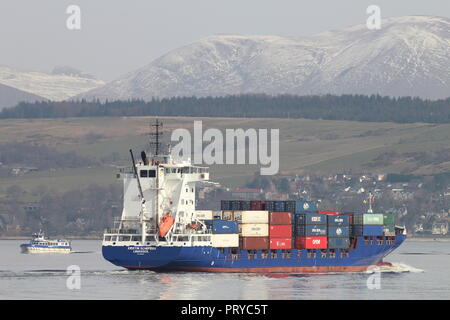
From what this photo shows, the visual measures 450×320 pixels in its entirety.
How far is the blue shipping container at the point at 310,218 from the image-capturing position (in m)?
134

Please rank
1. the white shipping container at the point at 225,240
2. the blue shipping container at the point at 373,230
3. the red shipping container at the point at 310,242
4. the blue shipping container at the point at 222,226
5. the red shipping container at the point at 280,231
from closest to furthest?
1. the white shipping container at the point at 225,240
2. the blue shipping container at the point at 222,226
3. the red shipping container at the point at 280,231
4. the red shipping container at the point at 310,242
5. the blue shipping container at the point at 373,230

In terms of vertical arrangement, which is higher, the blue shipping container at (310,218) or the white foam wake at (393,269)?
the blue shipping container at (310,218)

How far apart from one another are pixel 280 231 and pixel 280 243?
1.28 m

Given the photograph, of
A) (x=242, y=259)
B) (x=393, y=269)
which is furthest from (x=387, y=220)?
(x=242, y=259)

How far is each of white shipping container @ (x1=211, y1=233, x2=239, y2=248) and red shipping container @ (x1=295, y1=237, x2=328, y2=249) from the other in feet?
34.9

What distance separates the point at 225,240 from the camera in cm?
12544

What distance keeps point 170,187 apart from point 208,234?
6428 millimetres

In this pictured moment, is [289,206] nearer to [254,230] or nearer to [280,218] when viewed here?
[280,218]

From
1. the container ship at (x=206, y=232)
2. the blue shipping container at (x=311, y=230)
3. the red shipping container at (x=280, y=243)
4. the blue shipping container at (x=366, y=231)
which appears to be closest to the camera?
the container ship at (x=206, y=232)

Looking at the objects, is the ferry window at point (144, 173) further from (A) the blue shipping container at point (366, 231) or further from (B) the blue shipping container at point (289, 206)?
(A) the blue shipping container at point (366, 231)

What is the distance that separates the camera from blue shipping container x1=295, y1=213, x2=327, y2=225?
134250mm

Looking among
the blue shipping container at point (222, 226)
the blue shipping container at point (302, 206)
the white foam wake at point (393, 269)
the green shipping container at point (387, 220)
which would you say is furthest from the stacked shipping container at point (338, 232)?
the blue shipping container at point (222, 226)

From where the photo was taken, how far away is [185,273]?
122812 mm

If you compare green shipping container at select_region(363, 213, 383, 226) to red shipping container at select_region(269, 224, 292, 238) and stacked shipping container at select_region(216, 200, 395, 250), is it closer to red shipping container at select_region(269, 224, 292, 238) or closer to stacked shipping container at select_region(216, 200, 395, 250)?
stacked shipping container at select_region(216, 200, 395, 250)
